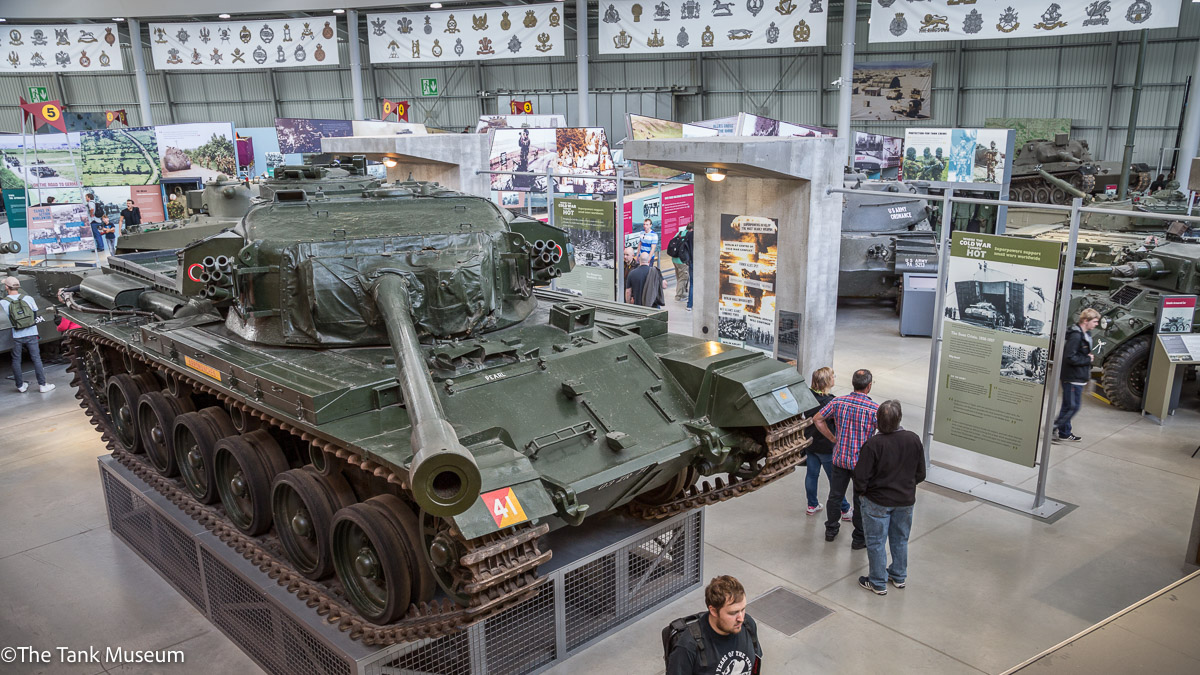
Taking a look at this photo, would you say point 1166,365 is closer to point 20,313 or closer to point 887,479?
point 887,479

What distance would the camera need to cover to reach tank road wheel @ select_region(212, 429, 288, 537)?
22.5ft

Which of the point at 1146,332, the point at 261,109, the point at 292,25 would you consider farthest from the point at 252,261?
the point at 261,109

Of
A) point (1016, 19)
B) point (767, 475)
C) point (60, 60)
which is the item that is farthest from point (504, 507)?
point (60, 60)

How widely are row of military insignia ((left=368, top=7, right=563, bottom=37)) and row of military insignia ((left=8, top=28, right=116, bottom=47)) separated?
885cm

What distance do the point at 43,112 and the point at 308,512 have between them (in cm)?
1585

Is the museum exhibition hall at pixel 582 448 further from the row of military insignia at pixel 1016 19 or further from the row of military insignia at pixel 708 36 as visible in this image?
the row of military insignia at pixel 708 36

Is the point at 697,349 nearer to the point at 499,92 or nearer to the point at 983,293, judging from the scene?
the point at 983,293

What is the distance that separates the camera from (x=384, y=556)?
219 inches

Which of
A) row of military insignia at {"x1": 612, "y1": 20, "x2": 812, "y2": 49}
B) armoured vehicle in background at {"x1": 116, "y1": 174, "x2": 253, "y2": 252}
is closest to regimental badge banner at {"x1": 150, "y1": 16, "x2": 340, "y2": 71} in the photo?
row of military insignia at {"x1": 612, "y1": 20, "x2": 812, "y2": 49}

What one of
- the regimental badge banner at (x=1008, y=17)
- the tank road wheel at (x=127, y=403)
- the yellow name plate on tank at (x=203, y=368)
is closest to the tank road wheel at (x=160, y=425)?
the tank road wheel at (x=127, y=403)

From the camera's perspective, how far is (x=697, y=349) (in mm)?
7547

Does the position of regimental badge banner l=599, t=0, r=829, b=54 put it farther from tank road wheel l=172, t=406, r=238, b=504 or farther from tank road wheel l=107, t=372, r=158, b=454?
tank road wheel l=172, t=406, r=238, b=504

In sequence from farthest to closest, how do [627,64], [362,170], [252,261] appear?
[627,64], [362,170], [252,261]

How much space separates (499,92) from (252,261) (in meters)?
30.6
